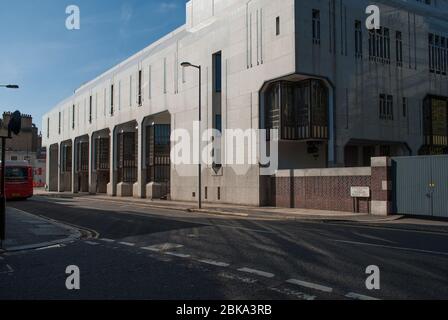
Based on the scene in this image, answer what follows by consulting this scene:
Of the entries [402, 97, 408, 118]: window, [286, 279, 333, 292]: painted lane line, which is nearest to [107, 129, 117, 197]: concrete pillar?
[402, 97, 408, 118]: window

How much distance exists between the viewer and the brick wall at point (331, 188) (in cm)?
2145

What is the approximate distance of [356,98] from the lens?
3028cm

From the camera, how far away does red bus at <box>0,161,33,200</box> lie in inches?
1422

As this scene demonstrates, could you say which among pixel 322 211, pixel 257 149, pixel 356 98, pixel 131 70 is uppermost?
pixel 131 70

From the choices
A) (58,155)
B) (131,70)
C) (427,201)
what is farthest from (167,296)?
(58,155)

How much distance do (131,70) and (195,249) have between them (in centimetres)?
4179

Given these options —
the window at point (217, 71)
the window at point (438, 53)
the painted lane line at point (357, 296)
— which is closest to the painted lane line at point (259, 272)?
the painted lane line at point (357, 296)

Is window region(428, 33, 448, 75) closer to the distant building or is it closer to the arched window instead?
the arched window

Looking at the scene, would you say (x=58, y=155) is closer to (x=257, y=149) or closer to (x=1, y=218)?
(x=257, y=149)

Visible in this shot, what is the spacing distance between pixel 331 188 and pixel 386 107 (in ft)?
37.8

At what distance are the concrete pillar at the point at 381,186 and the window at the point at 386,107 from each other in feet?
38.5

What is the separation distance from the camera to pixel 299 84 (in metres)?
29.1

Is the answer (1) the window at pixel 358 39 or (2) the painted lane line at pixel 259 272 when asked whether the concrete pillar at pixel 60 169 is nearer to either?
(1) the window at pixel 358 39

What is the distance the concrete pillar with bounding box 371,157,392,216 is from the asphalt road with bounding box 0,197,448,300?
6719 mm
